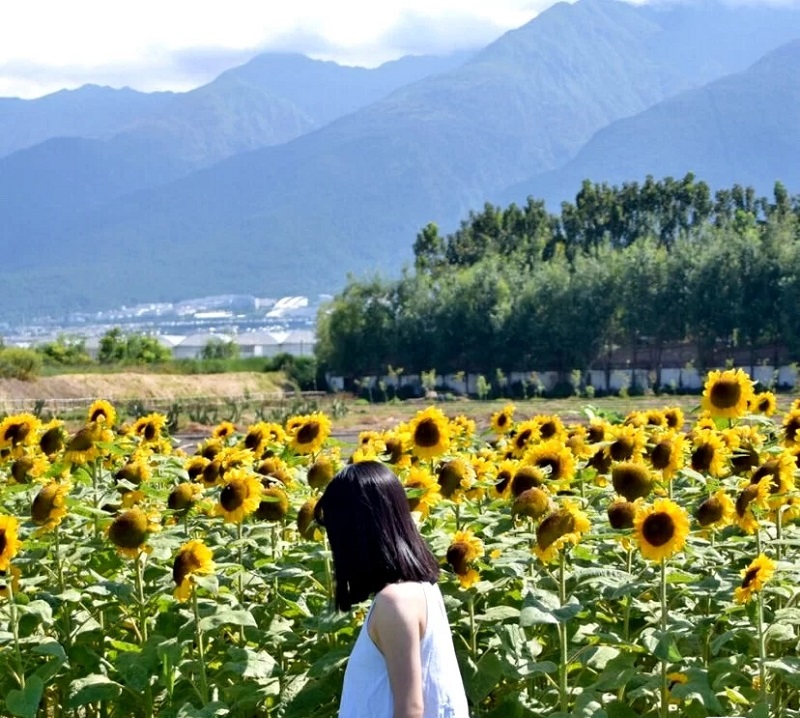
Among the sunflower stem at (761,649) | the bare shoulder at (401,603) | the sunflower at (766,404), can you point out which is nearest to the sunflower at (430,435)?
the sunflower stem at (761,649)

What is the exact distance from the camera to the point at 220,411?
37000 millimetres

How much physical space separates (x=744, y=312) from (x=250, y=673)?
46.0m

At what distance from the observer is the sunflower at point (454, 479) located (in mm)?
4922

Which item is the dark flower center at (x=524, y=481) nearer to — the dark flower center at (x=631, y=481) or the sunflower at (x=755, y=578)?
the dark flower center at (x=631, y=481)

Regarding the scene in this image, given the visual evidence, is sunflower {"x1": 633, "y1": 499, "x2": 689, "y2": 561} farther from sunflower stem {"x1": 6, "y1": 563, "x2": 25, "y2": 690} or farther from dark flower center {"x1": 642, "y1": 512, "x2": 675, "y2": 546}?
sunflower stem {"x1": 6, "y1": 563, "x2": 25, "y2": 690}

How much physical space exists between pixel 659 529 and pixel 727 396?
179 centimetres

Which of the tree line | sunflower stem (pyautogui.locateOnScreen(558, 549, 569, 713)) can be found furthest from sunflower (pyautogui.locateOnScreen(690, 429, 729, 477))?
the tree line

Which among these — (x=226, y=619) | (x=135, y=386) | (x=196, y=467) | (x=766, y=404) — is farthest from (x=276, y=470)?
(x=135, y=386)

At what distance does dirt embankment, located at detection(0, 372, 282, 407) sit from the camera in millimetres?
A: 44281

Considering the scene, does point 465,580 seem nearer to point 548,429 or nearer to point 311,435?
point 311,435

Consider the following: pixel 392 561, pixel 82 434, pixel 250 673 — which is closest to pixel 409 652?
pixel 392 561

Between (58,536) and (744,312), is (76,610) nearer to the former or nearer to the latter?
(58,536)

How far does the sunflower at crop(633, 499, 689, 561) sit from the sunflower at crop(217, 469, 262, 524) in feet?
4.40

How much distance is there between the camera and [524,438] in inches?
233
